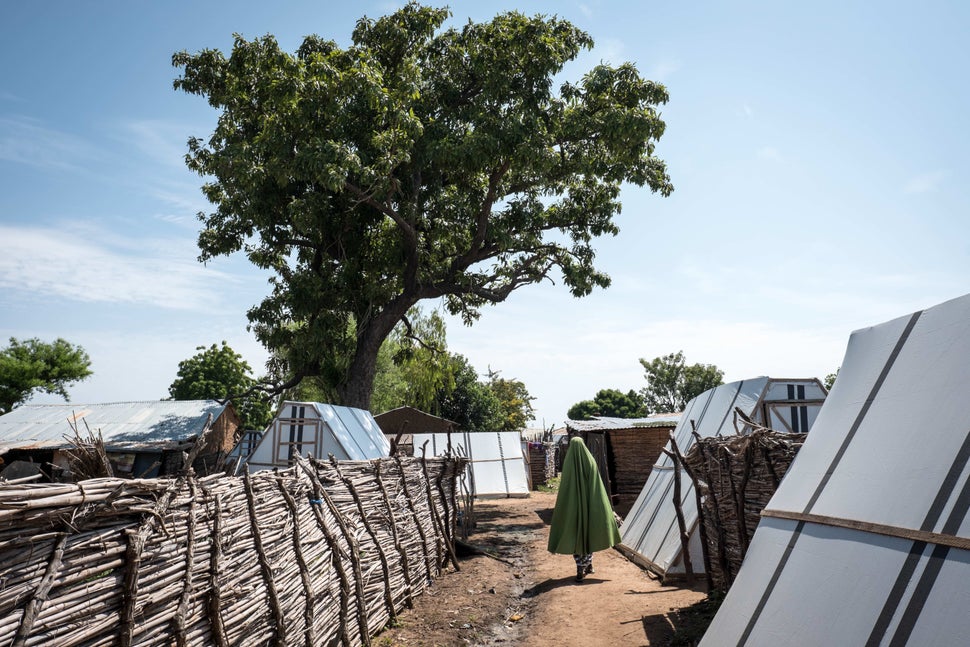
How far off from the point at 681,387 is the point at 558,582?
50736 mm

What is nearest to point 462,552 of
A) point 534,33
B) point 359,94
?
point 359,94

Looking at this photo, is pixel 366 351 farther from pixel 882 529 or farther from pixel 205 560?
pixel 882 529

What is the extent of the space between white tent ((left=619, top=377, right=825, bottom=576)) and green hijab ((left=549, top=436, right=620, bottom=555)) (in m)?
0.83

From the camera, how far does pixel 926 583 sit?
2.57 m

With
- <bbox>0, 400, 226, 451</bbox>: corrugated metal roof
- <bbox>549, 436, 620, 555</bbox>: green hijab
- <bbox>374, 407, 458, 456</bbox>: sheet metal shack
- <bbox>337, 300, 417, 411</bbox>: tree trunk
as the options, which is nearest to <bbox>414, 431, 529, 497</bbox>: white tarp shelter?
<bbox>374, 407, 458, 456</bbox>: sheet metal shack

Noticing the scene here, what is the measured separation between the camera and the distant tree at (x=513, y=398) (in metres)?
52.3

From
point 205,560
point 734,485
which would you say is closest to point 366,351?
point 734,485

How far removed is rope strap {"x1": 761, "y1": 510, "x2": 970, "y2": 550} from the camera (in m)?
2.54

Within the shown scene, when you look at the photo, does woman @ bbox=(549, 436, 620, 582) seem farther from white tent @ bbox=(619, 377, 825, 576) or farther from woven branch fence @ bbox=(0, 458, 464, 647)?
woven branch fence @ bbox=(0, 458, 464, 647)

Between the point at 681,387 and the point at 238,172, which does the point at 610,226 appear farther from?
the point at 681,387

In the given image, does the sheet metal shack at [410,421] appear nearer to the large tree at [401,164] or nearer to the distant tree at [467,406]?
the distant tree at [467,406]

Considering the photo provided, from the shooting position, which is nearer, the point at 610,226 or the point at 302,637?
the point at 302,637

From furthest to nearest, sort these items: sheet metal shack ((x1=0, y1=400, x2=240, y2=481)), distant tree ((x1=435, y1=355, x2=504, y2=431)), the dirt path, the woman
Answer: distant tree ((x1=435, y1=355, x2=504, y2=431)) < sheet metal shack ((x1=0, y1=400, x2=240, y2=481)) < the woman < the dirt path

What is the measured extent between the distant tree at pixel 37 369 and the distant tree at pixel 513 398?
28815 millimetres
